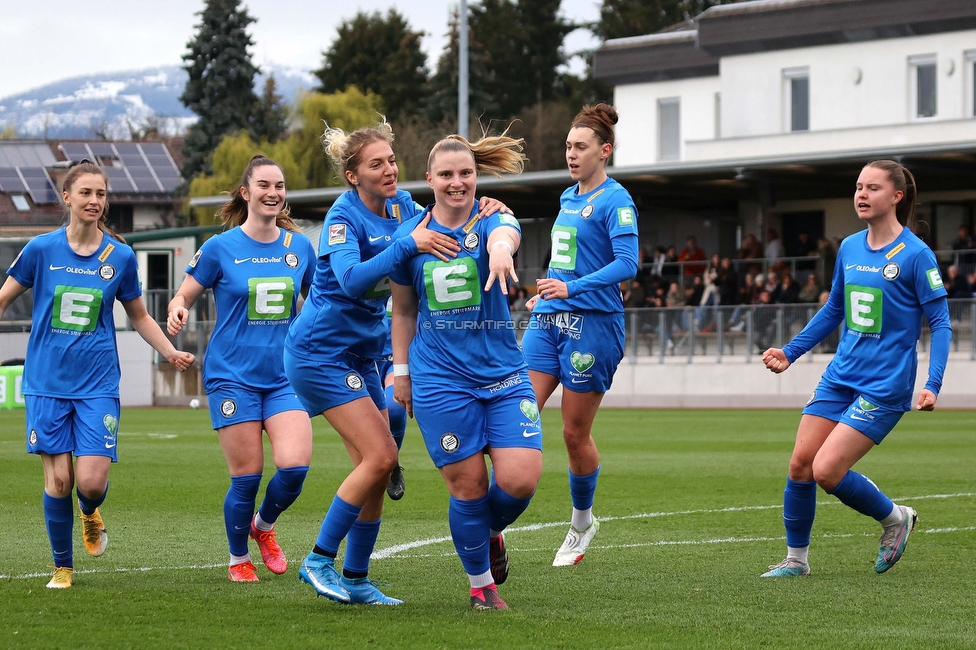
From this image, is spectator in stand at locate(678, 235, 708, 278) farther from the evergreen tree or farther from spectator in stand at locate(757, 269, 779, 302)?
the evergreen tree

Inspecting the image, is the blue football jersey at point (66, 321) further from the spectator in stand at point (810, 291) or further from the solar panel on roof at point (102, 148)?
the solar panel on roof at point (102, 148)

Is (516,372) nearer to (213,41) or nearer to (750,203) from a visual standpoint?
(750,203)

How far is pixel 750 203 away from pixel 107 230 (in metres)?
29.5

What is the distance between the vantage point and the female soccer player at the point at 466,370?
5742mm

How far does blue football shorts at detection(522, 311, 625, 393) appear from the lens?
7.62 metres

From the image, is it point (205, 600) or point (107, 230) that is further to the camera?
point (107, 230)

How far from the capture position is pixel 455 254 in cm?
571

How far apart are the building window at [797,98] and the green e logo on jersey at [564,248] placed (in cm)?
2960

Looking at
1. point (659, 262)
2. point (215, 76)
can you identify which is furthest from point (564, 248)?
point (215, 76)

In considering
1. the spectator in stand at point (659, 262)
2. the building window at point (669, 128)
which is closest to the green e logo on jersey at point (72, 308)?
the spectator in stand at point (659, 262)

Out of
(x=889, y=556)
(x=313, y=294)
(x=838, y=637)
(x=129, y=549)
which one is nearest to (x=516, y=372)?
(x=313, y=294)

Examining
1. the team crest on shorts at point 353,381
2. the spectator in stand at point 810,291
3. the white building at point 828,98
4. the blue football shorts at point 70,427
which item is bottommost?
the blue football shorts at point 70,427

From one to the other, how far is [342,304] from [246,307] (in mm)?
959

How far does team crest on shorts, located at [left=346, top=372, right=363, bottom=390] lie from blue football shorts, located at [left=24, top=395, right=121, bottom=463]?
138cm
